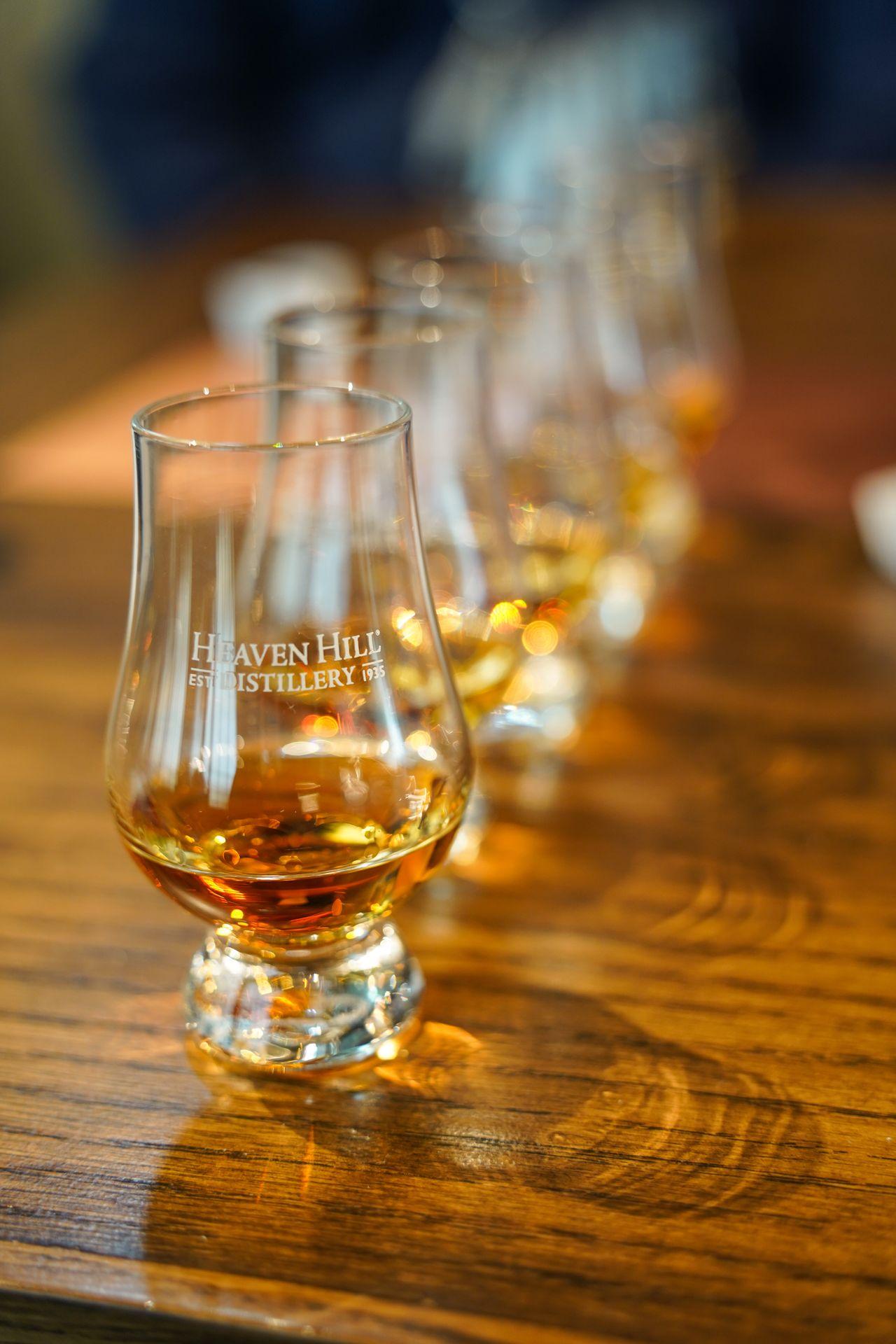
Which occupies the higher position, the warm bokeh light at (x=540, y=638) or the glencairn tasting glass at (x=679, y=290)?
the glencairn tasting glass at (x=679, y=290)

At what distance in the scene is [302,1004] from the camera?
0.43 meters

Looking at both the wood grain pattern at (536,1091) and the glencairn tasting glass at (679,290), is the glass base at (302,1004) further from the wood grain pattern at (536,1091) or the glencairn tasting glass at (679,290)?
the glencairn tasting glass at (679,290)

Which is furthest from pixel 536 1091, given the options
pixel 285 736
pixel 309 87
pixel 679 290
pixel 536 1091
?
pixel 309 87

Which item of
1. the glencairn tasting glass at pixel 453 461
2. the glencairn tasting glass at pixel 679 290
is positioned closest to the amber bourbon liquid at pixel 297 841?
the glencairn tasting glass at pixel 453 461

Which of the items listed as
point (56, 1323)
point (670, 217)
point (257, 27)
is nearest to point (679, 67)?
point (257, 27)

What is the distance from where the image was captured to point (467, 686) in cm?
55

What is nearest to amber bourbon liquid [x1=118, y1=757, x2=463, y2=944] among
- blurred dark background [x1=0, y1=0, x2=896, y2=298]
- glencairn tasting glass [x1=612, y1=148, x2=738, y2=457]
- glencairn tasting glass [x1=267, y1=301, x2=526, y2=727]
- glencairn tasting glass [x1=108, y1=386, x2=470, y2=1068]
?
glencairn tasting glass [x1=108, y1=386, x2=470, y2=1068]

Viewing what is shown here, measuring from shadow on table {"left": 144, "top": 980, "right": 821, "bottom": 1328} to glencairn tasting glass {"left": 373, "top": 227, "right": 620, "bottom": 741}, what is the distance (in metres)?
0.21

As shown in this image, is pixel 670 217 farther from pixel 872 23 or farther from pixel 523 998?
Result: pixel 872 23

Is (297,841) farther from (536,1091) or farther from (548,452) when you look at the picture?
(548,452)

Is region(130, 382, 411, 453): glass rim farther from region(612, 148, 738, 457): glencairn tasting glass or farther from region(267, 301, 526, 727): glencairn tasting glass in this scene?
region(612, 148, 738, 457): glencairn tasting glass

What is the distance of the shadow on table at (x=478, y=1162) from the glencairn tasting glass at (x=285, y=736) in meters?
0.02

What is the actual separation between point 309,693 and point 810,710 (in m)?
0.33

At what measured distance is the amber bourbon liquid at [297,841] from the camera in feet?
1.32
